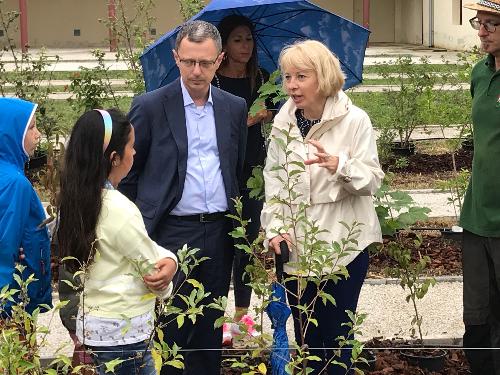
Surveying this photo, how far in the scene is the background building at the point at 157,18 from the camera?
127ft

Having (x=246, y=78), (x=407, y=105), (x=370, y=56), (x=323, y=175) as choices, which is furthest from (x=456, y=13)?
(x=323, y=175)

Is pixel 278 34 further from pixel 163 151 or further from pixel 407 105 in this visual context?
pixel 407 105

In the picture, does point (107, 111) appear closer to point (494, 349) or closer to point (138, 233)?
point (138, 233)

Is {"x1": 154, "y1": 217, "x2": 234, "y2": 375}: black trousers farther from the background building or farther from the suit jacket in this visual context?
the background building

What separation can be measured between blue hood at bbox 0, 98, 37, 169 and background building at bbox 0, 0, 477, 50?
33630mm

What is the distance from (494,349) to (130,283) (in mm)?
1702

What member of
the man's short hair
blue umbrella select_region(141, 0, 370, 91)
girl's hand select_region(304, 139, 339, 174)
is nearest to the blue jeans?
girl's hand select_region(304, 139, 339, 174)

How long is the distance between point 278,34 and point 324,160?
76.1 inches

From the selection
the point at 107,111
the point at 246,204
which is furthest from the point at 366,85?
the point at 107,111

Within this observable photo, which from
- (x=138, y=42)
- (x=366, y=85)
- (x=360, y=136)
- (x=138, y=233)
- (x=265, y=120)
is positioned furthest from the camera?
(x=366, y=85)

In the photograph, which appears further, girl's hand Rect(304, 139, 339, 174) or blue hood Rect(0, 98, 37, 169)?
blue hood Rect(0, 98, 37, 169)

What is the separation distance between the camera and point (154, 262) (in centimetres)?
395

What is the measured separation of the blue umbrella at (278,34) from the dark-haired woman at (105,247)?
180 centimetres

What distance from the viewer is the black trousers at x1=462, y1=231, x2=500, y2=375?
482cm
